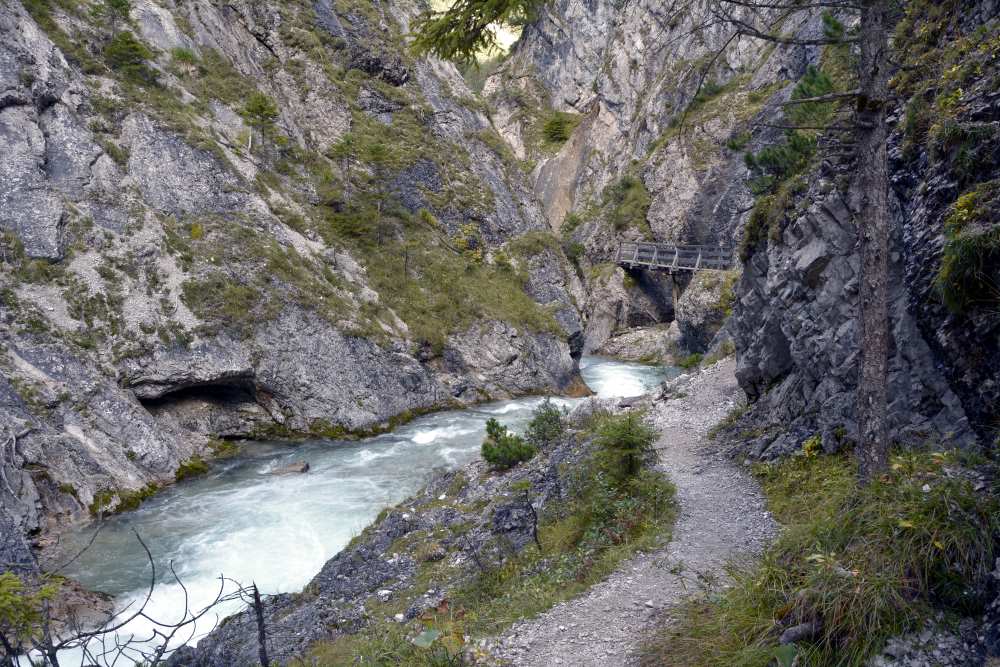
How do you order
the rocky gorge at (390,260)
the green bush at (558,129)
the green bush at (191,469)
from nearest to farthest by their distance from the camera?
the rocky gorge at (390,260), the green bush at (191,469), the green bush at (558,129)

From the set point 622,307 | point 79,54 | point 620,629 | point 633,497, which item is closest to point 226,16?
point 79,54

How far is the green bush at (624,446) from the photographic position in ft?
32.4

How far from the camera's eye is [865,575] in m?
4.16

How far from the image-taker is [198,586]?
38.9 feet

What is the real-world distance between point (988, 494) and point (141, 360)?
2169 cm

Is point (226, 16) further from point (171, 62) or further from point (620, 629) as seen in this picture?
point (620, 629)

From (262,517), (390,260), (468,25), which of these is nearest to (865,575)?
(468,25)

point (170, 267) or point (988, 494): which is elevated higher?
point (170, 267)

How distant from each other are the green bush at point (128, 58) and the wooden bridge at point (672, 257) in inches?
1322

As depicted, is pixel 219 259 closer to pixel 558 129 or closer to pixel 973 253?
pixel 973 253

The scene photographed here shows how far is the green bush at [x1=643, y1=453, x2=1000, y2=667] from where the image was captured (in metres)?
3.93

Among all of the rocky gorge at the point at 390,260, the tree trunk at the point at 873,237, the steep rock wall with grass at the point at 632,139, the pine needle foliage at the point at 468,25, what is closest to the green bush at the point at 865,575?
the tree trunk at the point at 873,237

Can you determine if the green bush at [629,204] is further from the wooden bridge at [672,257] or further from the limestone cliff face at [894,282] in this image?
the limestone cliff face at [894,282]

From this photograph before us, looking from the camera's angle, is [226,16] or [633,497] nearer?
[633,497]
